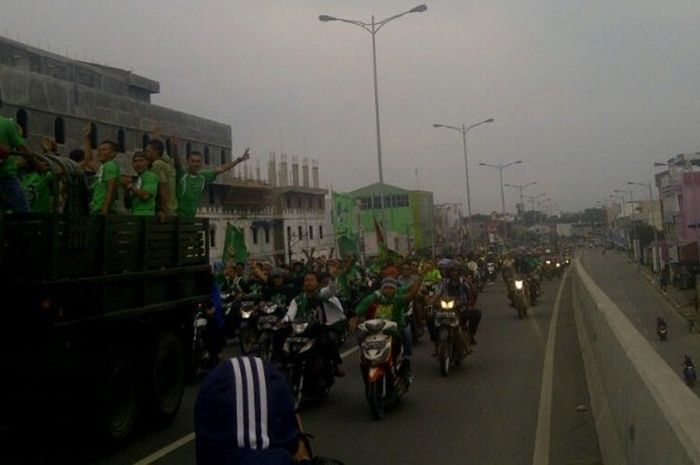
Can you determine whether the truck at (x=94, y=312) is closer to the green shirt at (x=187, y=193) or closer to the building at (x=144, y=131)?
the green shirt at (x=187, y=193)

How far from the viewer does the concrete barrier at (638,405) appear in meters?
3.76

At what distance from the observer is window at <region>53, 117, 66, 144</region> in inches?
1474

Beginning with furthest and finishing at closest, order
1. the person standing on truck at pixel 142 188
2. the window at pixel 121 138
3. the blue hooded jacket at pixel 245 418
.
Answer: the window at pixel 121 138, the person standing on truck at pixel 142 188, the blue hooded jacket at pixel 245 418

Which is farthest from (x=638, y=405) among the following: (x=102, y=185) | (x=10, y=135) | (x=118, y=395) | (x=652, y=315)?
(x=652, y=315)

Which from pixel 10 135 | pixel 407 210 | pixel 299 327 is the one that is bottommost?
pixel 299 327

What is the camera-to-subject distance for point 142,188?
945cm

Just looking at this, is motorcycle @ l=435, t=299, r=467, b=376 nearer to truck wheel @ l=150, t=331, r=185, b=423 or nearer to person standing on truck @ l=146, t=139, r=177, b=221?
truck wheel @ l=150, t=331, r=185, b=423

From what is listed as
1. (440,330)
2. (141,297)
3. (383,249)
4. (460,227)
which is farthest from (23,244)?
(460,227)

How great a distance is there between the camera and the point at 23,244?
6.70m

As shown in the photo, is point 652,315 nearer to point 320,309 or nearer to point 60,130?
point 320,309

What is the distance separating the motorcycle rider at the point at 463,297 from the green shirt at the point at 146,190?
534 cm

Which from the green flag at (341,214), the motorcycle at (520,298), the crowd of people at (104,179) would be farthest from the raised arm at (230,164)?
the green flag at (341,214)

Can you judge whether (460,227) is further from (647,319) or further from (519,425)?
(519,425)

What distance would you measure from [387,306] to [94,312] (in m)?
4.37
